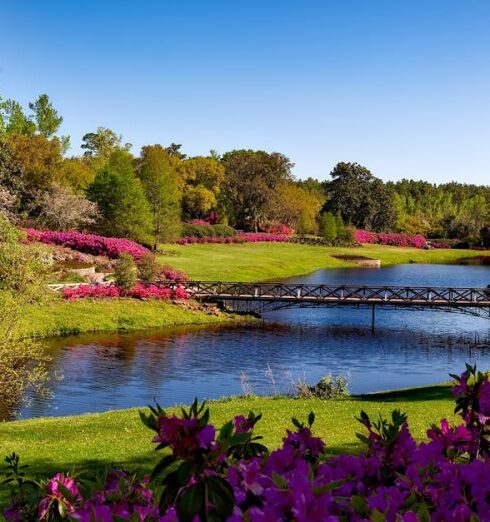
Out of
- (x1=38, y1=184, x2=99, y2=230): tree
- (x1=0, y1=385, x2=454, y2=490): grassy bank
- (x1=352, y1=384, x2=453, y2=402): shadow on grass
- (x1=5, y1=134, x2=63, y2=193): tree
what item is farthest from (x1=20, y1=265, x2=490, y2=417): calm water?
(x1=5, y1=134, x2=63, y2=193): tree

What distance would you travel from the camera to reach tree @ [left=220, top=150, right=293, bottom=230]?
115 meters

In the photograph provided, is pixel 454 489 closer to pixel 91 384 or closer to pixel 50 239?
pixel 91 384

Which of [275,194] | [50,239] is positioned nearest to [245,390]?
[50,239]

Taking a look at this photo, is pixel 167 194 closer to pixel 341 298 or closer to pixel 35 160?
pixel 35 160

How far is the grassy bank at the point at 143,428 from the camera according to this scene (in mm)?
13688

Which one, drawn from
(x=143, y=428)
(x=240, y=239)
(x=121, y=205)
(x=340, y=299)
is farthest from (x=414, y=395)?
(x=240, y=239)


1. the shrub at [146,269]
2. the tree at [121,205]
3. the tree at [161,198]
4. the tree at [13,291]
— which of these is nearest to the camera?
the tree at [13,291]

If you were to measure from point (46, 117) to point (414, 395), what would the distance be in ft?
268

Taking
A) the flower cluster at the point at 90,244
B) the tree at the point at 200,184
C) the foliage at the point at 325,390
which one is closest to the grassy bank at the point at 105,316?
the flower cluster at the point at 90,244

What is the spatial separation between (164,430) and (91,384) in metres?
Answer: 25.4

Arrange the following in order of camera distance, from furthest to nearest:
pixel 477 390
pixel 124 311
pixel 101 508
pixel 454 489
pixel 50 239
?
pixel 50 239
pixel 124 311
pixel 477 390
pixel 454 489
pixel 101 508

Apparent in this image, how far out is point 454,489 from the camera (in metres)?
3.50

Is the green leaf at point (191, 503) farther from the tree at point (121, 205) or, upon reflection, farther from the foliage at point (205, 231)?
the foliage at point (205, 231)

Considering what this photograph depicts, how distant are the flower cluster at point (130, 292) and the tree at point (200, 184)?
193ft
